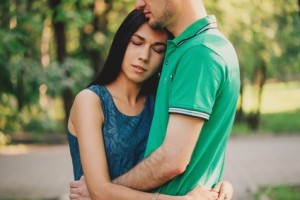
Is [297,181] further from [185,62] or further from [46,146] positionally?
[46,146]

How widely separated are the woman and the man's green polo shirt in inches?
4.1

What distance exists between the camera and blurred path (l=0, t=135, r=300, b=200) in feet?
26.9

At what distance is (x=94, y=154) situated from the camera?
2268 millimetres

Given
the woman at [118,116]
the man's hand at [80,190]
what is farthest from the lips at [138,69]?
the man's hand at [80,190]

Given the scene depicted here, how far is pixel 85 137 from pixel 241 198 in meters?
5.50

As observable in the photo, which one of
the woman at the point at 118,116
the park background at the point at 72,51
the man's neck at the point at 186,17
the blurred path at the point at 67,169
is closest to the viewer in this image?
the man's neck at the point at 186,17

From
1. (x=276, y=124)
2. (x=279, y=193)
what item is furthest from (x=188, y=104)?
(x=276, y=124)

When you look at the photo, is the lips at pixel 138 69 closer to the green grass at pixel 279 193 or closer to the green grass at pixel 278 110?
the green grass at pixel 279 193

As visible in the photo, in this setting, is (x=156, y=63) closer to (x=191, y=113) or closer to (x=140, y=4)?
(x=140, y=4)

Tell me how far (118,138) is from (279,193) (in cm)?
571

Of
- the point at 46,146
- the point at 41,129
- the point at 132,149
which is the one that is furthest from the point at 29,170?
the point at 132,149

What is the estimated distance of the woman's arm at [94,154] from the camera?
→ 2.20 meters

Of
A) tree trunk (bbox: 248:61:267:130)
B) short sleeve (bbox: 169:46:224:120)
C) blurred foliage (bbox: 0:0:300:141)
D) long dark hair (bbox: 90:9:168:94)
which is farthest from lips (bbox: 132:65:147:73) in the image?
tree trunk (bbox: 248:61:267:130)

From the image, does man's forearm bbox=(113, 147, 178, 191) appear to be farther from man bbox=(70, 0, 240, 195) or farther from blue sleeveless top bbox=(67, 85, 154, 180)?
blue sleeveless top bbox=(67, 85, 154, 180)
